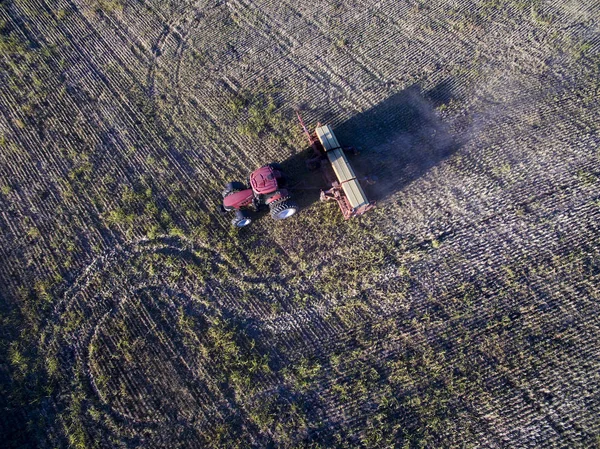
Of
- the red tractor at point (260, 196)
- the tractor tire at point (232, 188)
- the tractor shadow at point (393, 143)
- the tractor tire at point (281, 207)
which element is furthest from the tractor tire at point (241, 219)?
the tractor shadow at point (393, 143)

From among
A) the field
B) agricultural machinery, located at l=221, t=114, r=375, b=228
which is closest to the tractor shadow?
the field

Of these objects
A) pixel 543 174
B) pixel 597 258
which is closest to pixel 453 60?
pixel 543 174

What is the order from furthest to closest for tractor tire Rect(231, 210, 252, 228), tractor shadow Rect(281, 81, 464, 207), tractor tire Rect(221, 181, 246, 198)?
1. tractor shadow Rect(281, 81, 464, 207)
2. tractor tire Rect(221, 181, 246, 198)
3. tractor tire Rect(231, 210, 252, 228)

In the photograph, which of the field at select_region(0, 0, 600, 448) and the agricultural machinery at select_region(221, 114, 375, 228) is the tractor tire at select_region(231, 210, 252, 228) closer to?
the agricultural machinery at select_region(221, 114, 375, 228)

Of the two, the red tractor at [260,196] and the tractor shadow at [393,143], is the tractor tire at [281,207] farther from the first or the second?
the tractor shadow at [393,143]

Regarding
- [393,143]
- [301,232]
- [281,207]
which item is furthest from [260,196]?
[393,143]
